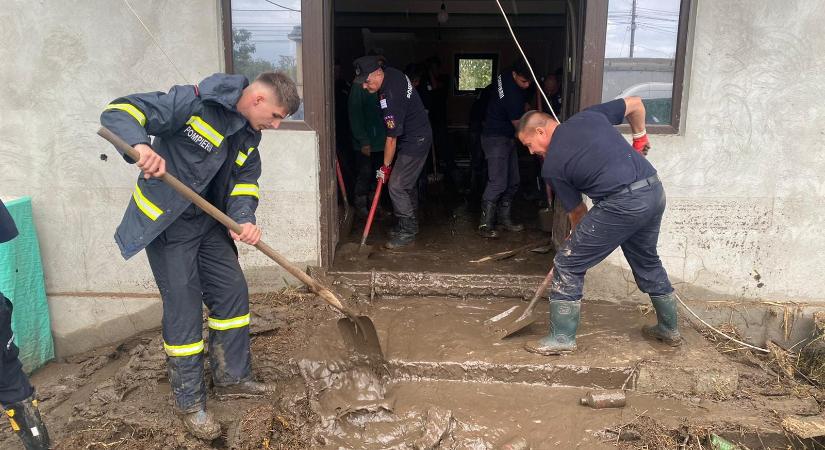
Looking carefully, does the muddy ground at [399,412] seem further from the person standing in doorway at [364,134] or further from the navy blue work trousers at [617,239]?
the person standing in doorway at [364,134]

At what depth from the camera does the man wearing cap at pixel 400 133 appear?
5.28 metres

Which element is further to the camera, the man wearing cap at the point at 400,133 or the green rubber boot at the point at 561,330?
the man wearing cap at the point at 400,133

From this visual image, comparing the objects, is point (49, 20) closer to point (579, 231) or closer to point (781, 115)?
point (579, 231)

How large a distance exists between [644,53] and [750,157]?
1.11m

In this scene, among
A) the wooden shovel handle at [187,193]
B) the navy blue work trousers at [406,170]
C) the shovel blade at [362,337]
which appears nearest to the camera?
the wooden shovel handle at [187,193]

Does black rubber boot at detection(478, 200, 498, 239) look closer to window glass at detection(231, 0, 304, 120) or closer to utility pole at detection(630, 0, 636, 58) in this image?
utility pole at detection(630, 0, 636, 58)

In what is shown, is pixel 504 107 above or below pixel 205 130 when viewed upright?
above

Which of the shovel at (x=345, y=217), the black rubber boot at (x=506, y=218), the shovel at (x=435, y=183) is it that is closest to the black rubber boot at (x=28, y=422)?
the shovel at (x=345, y=217)

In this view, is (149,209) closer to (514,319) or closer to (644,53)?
(514,319)

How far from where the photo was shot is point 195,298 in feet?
10.3

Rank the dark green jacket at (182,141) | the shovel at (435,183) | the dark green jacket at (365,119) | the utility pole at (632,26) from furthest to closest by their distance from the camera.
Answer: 1. the shovel at (435,183)
2. the dark green jacket at (365,119)
3. the utility pole at (632,26)
4. the dark green jacket at (182,141)

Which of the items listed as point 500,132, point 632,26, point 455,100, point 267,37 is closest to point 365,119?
point 500,132

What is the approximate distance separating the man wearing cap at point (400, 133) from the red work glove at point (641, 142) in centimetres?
217

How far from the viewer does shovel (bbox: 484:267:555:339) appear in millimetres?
4004
